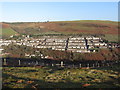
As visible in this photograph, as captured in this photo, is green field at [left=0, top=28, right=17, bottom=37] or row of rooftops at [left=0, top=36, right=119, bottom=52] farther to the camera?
green field at [left=0, top=28, right=17, bottom=37]

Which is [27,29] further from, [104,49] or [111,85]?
[111,85]

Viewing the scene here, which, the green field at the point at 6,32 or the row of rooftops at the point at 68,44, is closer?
the row of rooftops at the point at 68,44

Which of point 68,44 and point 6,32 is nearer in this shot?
point 68,44

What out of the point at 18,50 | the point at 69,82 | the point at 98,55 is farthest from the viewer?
the point at 18,50

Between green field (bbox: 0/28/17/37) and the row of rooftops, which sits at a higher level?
green field (bbox: 0/28/17/37)

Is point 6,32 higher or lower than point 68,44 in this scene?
higher

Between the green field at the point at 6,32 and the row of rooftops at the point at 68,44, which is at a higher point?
the green field at the point at 6,32

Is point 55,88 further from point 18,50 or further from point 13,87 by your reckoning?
point 18,50

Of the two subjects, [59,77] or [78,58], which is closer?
[59,77]

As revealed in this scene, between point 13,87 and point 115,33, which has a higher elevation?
point 115,33

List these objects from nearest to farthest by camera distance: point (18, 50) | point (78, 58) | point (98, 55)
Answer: point (78, 58), point (98, 55), point (18, 50)

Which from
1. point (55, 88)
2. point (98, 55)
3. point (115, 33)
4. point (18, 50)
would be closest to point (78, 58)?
point (98, 55)
